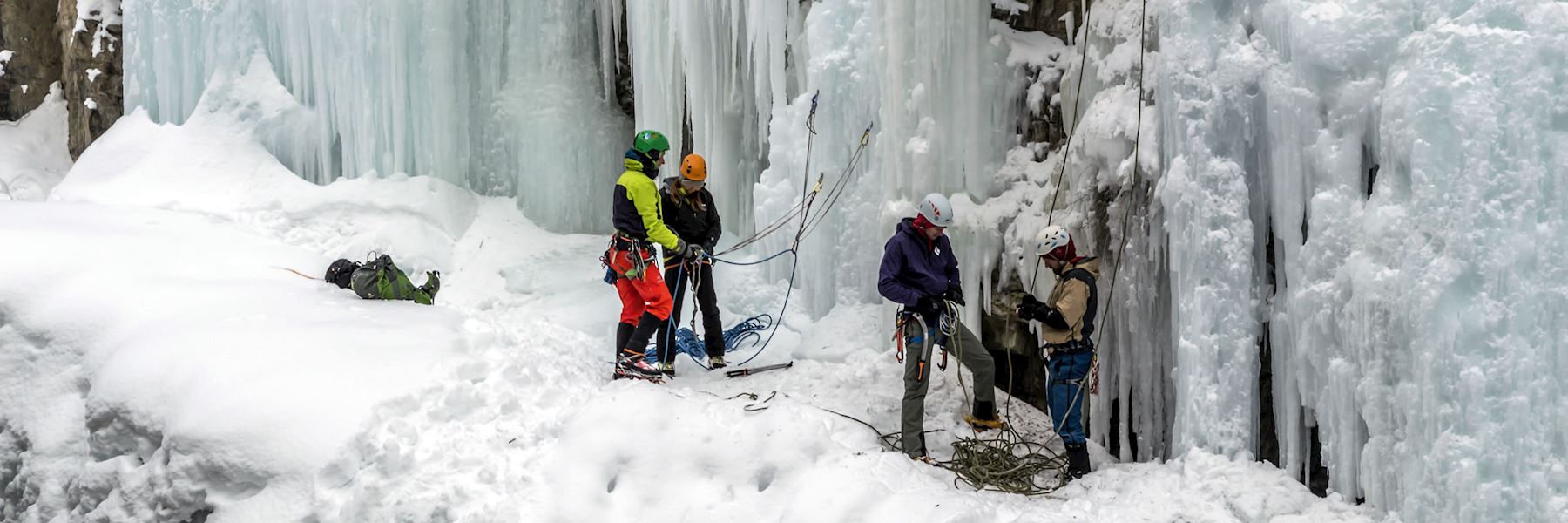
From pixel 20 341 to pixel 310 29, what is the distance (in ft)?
14.5

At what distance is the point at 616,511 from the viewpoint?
5.10 metres

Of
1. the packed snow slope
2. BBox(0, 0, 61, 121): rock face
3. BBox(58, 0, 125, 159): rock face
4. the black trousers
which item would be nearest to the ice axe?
the packed snow slope

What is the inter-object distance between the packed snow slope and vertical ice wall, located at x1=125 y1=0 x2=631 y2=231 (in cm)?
230

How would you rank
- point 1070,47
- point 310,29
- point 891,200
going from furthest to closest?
point 310,29 < point 891,200 < point 1070,47

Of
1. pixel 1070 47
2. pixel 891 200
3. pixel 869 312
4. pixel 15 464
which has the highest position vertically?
pixel 1070 47

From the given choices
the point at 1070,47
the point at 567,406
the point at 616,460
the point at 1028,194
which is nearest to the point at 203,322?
the point at 567,406

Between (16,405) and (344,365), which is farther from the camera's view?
(16,405)

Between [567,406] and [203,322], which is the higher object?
[203,322]

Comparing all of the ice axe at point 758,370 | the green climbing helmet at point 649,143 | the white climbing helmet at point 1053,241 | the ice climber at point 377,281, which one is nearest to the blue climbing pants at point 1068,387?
the white climbing helmet at point 1053,241

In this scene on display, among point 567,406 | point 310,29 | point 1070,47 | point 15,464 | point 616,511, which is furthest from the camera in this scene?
point 310,29

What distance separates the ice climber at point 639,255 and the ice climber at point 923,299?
4.41 feet

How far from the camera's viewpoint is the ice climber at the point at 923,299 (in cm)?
557

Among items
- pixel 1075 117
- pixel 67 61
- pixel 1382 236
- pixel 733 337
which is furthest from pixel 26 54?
pixel 1382 236

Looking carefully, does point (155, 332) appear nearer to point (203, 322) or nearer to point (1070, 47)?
point (203, 322)
